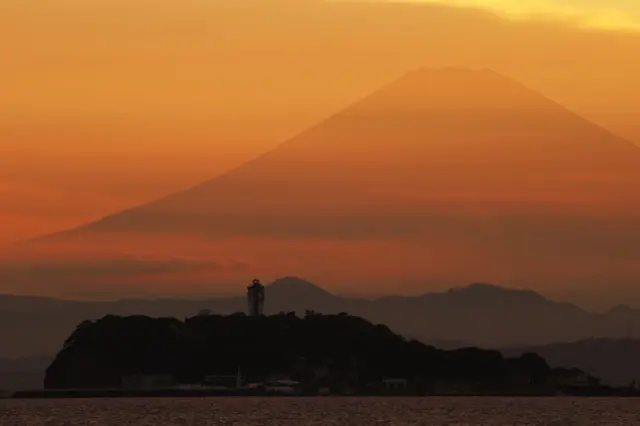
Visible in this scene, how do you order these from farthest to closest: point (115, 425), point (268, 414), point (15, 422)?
1. point (268, 414)
2. point (15, 422)
3. point (115, 425)

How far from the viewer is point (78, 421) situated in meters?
177

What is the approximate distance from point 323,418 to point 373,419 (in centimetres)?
441

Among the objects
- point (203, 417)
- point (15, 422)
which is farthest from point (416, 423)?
point (15, 422)

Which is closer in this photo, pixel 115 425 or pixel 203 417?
pixel 115 425

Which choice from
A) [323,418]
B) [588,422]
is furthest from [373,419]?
[588,422]

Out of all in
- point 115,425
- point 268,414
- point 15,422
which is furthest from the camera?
point 268,414

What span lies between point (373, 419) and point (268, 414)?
50.3ft

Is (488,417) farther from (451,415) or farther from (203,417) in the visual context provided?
(203,417)

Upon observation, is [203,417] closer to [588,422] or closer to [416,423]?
[416,423]

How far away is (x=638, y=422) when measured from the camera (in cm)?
18138

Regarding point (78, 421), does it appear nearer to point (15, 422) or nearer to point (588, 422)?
point (15, 422)

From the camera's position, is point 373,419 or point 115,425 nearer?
point 115,425

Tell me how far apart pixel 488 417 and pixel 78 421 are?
3673 centimetres

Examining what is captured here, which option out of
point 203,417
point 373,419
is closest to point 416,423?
point 373,419
